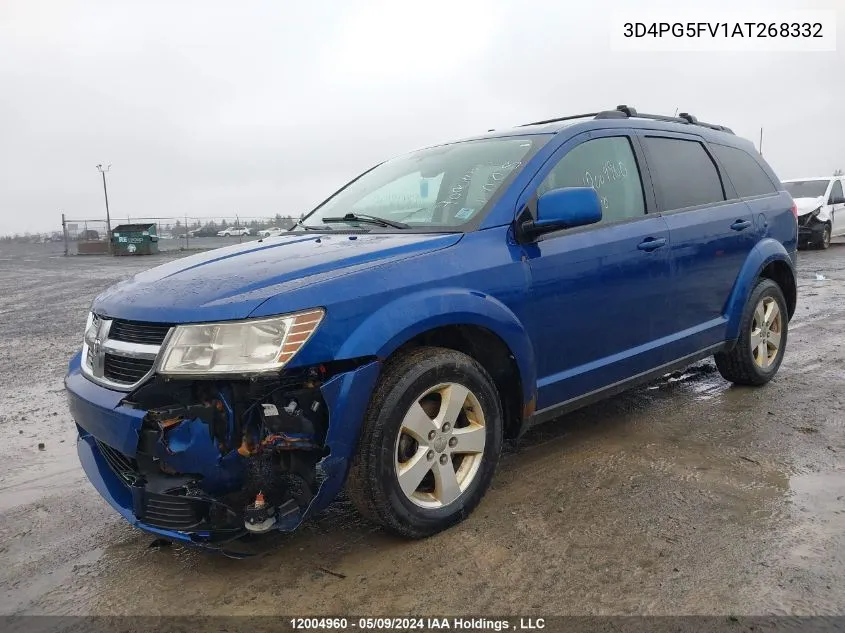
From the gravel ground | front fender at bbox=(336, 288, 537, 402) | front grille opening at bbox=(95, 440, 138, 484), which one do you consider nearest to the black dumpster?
the gravel ground

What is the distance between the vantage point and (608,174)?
12.2 ft

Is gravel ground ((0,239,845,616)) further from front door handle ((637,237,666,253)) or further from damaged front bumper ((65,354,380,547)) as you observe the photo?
front door handle ((637,237,666,253))

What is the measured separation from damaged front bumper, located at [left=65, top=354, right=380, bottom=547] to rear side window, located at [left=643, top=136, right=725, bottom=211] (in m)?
2.44

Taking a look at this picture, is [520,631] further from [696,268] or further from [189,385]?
[696,268]

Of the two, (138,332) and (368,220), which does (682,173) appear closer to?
(368,220)

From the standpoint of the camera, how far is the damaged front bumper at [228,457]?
2340mm

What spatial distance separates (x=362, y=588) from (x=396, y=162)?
2.75m

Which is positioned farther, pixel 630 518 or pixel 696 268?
pixel 696 268

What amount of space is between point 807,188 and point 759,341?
1420 centimetres

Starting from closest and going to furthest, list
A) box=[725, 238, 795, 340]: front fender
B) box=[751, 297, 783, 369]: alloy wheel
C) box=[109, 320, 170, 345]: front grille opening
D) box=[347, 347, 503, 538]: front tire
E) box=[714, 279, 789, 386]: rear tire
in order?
box=[109, 320, 170, 345]: front grille opening
box=[347, 347, 503, 538]: front tire
box=[725, 238, 795, 340]: front fender
box=[714, 279, 789, 386]: rear tire
box=[751, 297, 783, 369]: alloy wheel

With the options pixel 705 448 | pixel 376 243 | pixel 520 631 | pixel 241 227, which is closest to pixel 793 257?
pixel 705 448

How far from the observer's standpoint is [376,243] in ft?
9.66

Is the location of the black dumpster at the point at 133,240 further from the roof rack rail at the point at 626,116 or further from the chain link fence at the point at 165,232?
the roof rack rail at the point at 626,116

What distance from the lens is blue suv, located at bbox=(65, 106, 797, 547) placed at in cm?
237
